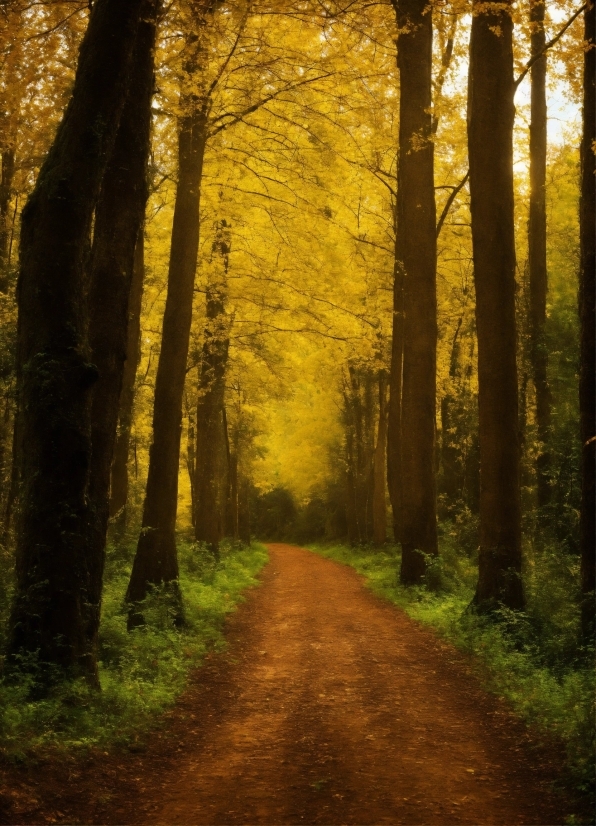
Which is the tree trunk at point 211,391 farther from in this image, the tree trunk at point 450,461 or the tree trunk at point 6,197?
the tree trunk at point 450,461

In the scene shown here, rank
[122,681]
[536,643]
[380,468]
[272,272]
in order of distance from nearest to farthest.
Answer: [122,681] < [536,643] < [272,272] < [380,468]

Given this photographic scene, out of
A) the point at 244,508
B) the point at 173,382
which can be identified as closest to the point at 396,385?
the point at 173,382

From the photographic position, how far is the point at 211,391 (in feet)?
62.0

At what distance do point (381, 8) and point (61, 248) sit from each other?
33.8ft

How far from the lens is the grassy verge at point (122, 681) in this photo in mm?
5426

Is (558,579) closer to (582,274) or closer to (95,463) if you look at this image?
(582,274)

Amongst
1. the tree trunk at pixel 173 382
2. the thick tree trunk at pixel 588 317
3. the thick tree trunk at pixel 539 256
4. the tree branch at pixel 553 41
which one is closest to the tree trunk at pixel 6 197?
the tree trunk at pixel 173 382

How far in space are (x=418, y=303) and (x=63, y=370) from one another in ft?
31.4

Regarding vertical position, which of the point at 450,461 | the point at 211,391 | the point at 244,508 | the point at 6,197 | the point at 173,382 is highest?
the point at 6,197

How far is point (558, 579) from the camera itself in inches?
429

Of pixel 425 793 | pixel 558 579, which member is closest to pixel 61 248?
pixel 425 793

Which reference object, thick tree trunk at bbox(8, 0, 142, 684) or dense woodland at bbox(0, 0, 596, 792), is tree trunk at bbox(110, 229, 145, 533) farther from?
thick tree trunk at bbox(8, 0, 142, 684)

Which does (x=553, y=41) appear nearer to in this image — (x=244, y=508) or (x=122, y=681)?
(x=122, y=681)

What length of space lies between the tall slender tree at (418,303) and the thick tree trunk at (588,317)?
6.49m
